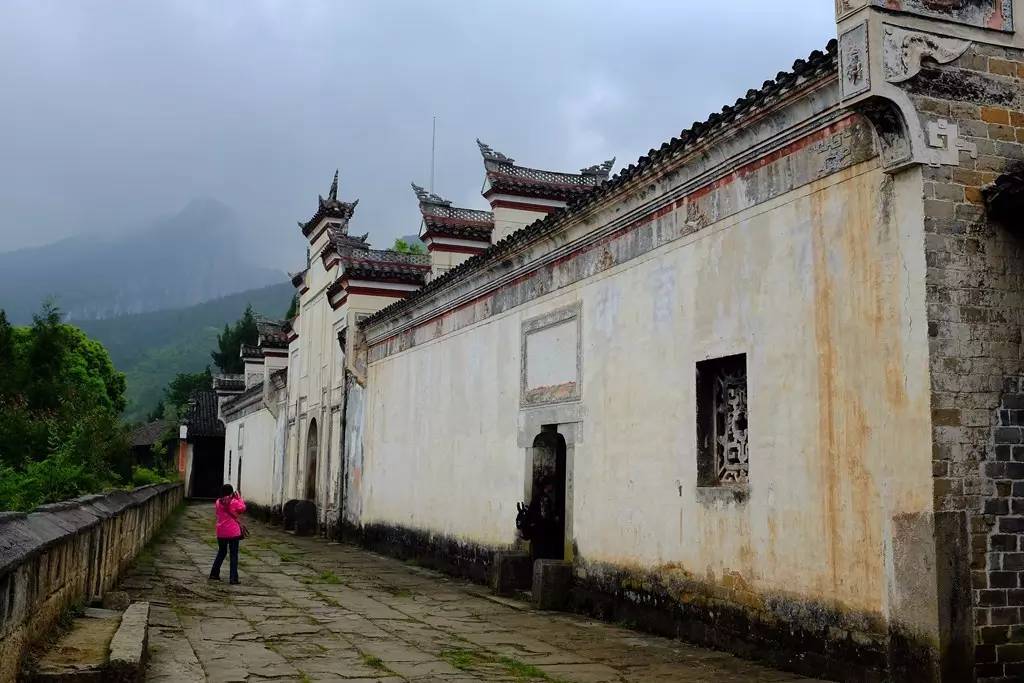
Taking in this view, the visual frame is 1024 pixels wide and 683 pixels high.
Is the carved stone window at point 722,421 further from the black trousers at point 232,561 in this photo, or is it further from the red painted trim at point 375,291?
the red painted trim at point 375,291

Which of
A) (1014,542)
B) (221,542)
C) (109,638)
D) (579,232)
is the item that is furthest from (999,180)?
(221,542)

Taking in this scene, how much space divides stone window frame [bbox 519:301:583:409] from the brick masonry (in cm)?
500

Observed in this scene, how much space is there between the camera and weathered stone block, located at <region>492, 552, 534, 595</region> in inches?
447

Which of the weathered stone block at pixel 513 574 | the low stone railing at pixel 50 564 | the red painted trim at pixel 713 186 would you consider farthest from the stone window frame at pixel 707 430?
the low stone railing at pixel 50 564

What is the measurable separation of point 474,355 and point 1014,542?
854 centimetres

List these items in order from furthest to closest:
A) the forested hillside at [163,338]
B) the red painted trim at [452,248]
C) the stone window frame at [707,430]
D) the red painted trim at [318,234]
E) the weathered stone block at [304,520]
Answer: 1. the forested hillside at [163,338]
2. the red painted trim at [318,234]
3. the weathered stone block at [304,520]
4. the red painted trim at [452,248]
5. the stone window frame at [707,430]

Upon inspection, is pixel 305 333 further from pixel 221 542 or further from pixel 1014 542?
pixel 1014 542

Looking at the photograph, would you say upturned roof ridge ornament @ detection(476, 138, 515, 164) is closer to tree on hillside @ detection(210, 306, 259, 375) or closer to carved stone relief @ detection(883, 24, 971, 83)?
carved stone relief @ detection(883, 24, 971, 83)

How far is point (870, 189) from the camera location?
21.7 ft

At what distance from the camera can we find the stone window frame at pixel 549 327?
10.7m

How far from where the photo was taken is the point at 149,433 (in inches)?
1949

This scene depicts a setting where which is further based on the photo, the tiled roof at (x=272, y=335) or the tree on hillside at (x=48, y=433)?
the tiled roof at (x=272, y=335)

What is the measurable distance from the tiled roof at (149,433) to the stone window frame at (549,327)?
39.3 m

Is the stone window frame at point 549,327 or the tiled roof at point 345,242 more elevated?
the tiled roof at point 345,242
